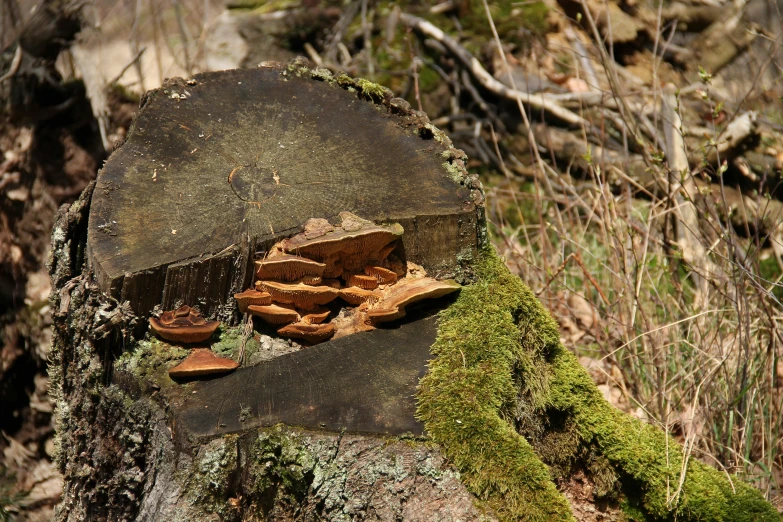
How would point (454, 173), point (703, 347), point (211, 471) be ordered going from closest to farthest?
point (211, 471), point (454, 173), point (703, 347)

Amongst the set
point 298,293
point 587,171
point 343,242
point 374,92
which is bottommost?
point 587,171

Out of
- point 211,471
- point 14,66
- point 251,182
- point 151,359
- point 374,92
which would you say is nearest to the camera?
point 211,471

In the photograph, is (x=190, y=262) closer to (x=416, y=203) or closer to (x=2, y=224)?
(x=416, y=203)

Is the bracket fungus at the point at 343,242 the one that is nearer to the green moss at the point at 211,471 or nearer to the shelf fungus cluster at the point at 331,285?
the shelf fungus cluster at the point at 331,285

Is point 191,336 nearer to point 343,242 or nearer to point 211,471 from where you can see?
point 211,471

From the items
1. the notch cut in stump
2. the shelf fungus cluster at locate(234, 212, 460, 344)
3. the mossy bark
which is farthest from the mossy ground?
the notch cut in stump

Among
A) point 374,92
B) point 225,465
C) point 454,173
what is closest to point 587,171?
point 374,92

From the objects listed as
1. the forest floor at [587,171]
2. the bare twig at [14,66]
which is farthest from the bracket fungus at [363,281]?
the bare twig at [14,66]

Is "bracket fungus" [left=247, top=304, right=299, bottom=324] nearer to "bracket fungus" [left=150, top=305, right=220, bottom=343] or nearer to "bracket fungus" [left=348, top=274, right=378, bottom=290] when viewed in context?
"bracket fungus" [left=150, top=305, right=220, bottom=343]
